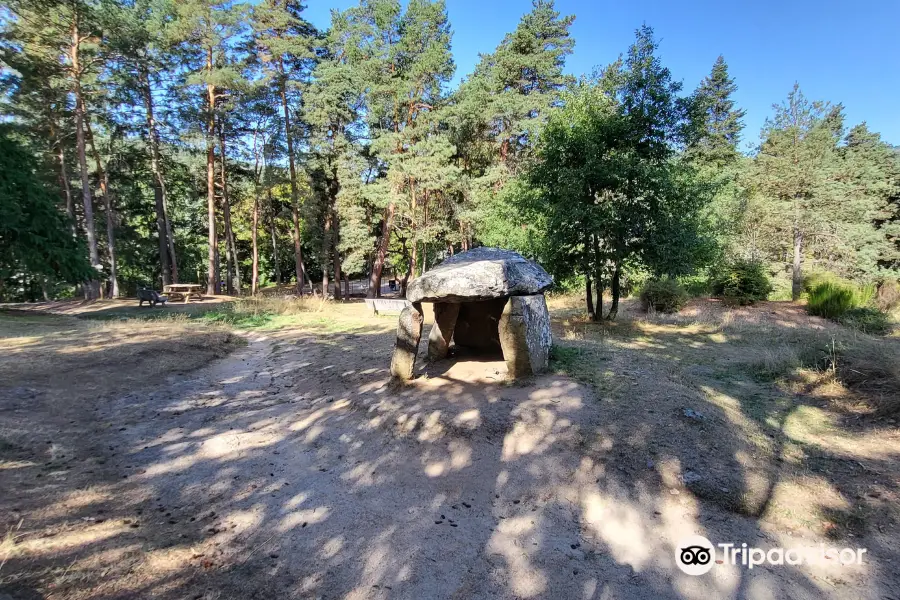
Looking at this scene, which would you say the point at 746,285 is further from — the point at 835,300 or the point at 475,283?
the point at 475,283

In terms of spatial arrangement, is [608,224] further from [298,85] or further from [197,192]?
[197,192]

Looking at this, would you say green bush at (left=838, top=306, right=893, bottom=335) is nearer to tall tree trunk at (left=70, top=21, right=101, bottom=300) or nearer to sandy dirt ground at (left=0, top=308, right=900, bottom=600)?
sandy dirt ground at (left=0, top=308, right=900, bottom=600)

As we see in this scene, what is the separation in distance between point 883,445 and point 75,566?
687cm

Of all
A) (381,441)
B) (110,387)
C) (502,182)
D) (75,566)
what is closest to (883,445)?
(381,441)

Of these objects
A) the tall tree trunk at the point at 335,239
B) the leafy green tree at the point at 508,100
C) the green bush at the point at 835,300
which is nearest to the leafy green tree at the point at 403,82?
the leafy green tree at the point at 508,100

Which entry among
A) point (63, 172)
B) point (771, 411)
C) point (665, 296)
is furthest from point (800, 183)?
point (63, 172)

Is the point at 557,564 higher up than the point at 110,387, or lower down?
lower down

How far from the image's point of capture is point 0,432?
4.18m

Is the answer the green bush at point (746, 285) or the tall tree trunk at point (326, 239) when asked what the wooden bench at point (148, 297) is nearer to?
the tall tree trunk at point (326, 239)

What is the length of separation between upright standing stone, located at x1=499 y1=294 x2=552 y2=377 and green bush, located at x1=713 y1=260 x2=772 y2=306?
470 inches

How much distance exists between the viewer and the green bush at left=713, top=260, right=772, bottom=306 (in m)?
14.0

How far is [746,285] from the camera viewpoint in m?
14.1

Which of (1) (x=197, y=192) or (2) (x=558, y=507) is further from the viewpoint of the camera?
(1) (x=197, y=192)

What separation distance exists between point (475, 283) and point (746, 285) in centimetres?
1331
